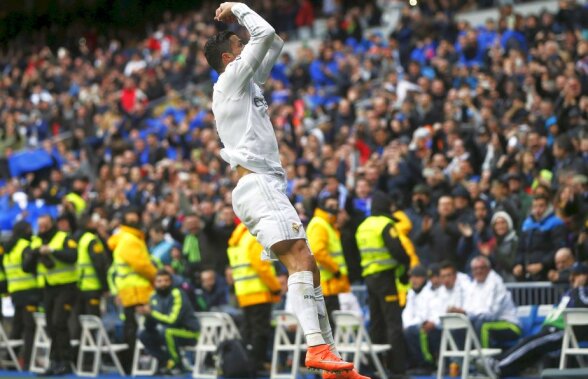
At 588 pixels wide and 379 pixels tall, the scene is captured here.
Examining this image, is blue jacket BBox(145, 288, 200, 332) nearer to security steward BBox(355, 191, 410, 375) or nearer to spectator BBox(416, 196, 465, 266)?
security steward BBox(355, 191, 410, 375)

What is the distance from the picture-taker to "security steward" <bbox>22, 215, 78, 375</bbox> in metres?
16.5

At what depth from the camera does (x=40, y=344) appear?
1747 cm

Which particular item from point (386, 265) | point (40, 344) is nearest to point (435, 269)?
point (386, 265)

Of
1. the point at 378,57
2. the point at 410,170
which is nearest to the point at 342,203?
the point at 410,170

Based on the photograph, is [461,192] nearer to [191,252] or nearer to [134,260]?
[191,252]

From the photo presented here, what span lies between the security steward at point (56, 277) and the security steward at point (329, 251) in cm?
394

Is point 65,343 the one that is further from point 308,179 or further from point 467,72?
point 467,72

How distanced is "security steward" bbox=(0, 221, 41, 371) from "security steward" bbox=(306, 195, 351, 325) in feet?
17.3

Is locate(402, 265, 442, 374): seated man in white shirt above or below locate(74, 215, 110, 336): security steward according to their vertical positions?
below

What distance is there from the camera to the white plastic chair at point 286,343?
1403 centimetres

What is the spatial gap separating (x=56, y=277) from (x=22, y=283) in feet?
4.22

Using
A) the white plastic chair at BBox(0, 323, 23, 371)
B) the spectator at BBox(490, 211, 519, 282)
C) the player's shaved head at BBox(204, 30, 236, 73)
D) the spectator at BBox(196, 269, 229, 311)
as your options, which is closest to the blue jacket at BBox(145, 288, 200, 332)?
the spectator at BBox(196, 269, 229, 311)

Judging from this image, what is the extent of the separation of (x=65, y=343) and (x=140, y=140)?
9296 mm

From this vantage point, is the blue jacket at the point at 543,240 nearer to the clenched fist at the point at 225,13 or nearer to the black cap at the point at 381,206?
the black cap at the point at 381,206
